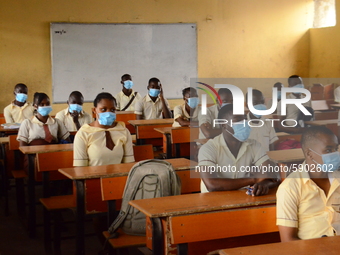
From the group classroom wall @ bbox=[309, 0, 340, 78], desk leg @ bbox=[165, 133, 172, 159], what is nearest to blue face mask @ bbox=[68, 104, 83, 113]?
desk leg @ bbox=[165, 133, 172, 159]

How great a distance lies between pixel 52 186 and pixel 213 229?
2.81m

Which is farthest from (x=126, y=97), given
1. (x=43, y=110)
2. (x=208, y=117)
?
(x=43, y=110)

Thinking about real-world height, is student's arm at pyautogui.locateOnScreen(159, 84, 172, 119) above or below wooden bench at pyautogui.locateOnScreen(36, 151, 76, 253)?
above

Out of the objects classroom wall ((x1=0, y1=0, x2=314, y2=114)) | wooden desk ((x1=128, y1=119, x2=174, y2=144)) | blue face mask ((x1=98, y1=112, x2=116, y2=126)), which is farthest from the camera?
classroom wall ((x1=0, y1=0, x2=314, y2=114))

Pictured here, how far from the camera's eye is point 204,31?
9602mm

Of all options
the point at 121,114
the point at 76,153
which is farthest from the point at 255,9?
the point at 76,153

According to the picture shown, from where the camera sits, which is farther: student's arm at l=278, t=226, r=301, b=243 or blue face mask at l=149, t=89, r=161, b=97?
blue face mask at l=149, t=89, r=161, b=97

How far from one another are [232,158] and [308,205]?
0.79m

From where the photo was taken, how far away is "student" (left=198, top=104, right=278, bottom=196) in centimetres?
271

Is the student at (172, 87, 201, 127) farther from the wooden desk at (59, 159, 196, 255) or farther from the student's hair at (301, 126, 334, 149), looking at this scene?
the student's hair at (301, 126, 334, 149)

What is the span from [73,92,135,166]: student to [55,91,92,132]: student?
1510 millimetres

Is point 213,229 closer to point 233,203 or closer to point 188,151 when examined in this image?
point 233,203

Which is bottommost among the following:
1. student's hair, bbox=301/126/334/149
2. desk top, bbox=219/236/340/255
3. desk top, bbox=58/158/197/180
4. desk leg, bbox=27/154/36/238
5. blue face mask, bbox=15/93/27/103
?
desk leg, bbox=27/154/36/238

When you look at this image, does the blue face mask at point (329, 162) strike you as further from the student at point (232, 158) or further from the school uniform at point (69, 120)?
the school uniform at point (69, 120)
